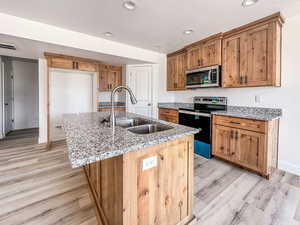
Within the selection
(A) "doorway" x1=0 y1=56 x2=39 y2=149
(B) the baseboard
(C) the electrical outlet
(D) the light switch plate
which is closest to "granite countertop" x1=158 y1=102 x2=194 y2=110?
(C) the electrical outlet

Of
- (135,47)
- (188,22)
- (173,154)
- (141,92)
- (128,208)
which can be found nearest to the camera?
(128,208)

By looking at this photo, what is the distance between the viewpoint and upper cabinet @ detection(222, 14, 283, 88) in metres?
2.17

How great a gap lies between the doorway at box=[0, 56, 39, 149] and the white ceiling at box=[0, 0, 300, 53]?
3414mm

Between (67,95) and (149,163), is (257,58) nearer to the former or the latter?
(149,163)

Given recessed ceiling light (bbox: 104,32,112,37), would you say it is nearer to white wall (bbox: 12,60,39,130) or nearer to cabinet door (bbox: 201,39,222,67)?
cabinet door (bbox: 201,39,222,67)

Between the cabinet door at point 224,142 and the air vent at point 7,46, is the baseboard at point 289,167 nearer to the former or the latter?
the cabinet door at point 224,142

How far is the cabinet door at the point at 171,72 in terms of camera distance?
13.2 ft

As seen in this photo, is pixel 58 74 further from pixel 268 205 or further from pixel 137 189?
pixel 268 205

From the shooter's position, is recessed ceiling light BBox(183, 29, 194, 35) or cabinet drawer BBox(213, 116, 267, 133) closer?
cabinet drawer BBox(213, 116, 267, 133)

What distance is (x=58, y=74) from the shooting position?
4.03m

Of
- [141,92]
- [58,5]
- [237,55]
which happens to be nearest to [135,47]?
[141,92]

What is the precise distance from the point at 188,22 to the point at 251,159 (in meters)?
2.43

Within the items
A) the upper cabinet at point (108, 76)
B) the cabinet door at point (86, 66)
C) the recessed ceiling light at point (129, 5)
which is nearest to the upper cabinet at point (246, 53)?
the recessed ceiling light at point (129, 5)

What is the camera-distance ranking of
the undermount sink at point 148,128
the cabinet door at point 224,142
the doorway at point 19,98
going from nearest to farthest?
1. the undermount sink at point 148,128
2. the cabinet door at point 224,142
3. the doorway at point 19,98
